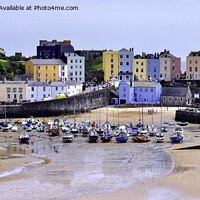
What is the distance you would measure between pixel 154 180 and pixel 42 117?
32.0m

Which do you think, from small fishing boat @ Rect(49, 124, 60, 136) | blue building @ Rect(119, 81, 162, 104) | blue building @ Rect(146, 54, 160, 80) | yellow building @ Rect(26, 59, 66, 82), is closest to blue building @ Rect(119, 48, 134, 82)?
blue building @ Rect(146, 54, 160, 80)

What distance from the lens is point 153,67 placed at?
292ft

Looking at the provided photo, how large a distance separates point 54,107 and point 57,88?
7.75 metres

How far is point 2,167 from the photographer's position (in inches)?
1522

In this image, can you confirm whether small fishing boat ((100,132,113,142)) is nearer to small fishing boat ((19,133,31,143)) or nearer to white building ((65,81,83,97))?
small fishing boat ((19,133,31,143))

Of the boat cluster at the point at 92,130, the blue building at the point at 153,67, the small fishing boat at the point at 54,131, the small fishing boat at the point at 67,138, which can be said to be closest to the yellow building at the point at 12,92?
the boat cluster at the point at 92,130

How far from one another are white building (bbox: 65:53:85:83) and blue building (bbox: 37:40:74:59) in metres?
2.87

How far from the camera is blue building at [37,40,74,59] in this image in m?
93.6

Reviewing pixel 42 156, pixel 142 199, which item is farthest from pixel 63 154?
pixel 142 199

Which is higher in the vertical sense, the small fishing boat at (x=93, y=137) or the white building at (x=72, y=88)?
the white building at (x=72, y=88)

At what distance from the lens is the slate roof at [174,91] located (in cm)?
7325

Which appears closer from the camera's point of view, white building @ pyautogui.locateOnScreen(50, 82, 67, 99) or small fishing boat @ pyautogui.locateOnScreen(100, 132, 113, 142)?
small fishing boat @ pyautogui.locateOnScreen(100, 132, 113, 142)

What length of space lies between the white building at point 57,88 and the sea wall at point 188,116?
1793cm

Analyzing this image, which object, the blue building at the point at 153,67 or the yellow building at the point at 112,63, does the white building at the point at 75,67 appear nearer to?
the yellow building at the point at 112,63
